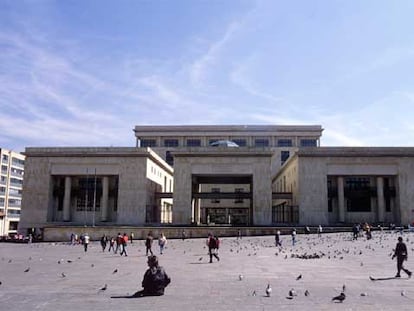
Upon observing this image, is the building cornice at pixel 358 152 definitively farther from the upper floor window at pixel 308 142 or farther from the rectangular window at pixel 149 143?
the rectangular window at pixel 149 143

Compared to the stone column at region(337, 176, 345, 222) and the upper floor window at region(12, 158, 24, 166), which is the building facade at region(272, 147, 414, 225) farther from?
the upper floor window at region(12, 158, 24, 166)

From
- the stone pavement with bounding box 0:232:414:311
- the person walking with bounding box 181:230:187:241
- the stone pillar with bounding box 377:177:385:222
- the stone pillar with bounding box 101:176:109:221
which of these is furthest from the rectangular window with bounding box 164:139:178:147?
the stone pavement with bounding box 0:232:414:311

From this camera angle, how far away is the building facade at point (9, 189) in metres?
85.8

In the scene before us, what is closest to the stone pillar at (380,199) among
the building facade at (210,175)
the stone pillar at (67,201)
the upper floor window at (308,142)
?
the building facade at (210,175)

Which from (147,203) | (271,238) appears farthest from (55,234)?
(271,238)

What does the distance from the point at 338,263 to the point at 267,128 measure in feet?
214

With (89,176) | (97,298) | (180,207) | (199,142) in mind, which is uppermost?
(199,142)

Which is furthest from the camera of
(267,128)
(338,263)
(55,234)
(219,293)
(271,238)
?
(267,128)

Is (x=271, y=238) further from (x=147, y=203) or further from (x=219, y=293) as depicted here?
(x=219, y=293)

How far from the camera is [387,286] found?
12.5m

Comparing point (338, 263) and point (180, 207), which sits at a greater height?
point (180, 207)

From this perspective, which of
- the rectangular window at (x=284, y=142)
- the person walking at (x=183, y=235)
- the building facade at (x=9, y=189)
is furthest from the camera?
the building facade at (x=9, y=189)

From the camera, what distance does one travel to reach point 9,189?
88688mm

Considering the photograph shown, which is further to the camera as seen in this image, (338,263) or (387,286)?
(338,263)
